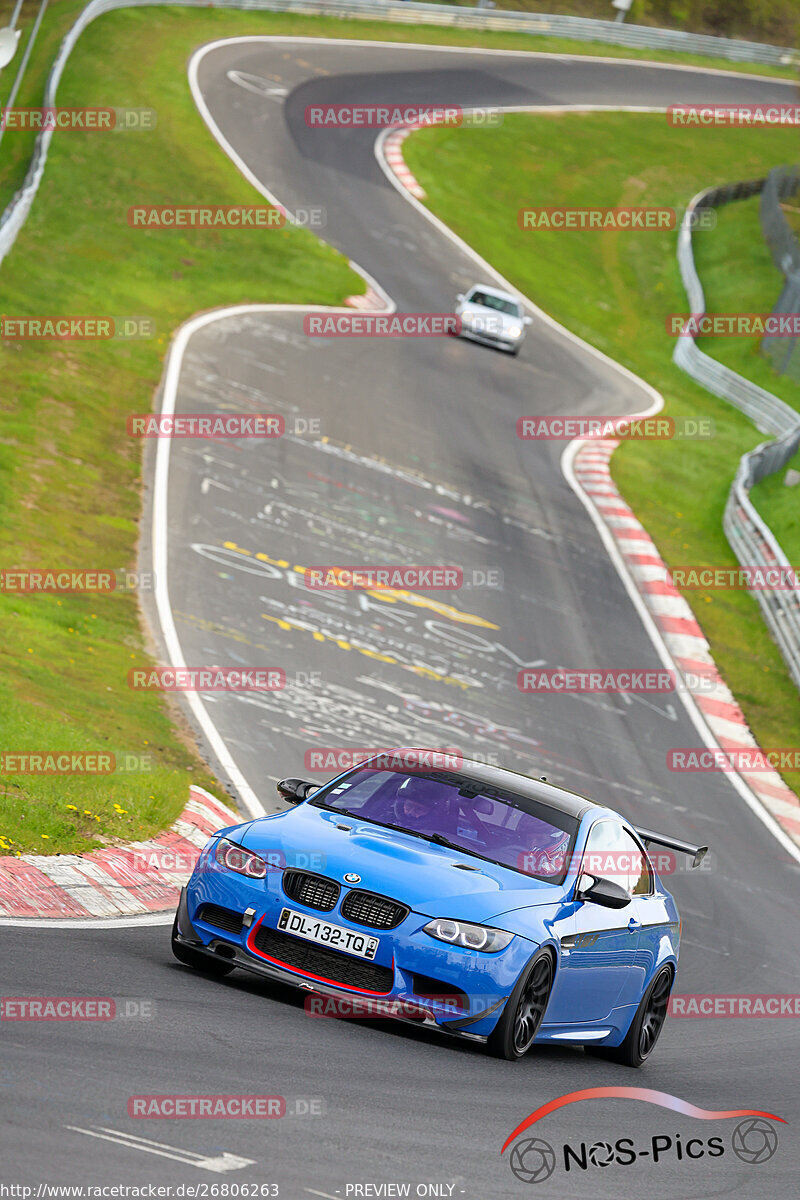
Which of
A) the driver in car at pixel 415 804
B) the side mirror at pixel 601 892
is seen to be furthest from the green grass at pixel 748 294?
the side mirror at pixel 601 892

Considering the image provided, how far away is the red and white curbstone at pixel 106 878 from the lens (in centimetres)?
926

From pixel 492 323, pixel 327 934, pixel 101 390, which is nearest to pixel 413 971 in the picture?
pixel 327 934

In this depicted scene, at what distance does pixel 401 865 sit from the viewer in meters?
8.27

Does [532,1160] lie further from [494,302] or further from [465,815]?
[494,302]

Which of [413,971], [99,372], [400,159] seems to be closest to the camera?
[413,971]

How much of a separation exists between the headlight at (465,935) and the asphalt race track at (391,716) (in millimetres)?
569

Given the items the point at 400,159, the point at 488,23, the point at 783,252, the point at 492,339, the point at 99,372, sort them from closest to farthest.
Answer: the point at 99,372 → the point at 492,339 → the point at 783,252 → the point at 400,159 → the point at 488,23

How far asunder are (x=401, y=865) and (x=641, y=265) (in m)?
42.5

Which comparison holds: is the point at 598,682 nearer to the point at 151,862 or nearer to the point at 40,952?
the point at 151,862

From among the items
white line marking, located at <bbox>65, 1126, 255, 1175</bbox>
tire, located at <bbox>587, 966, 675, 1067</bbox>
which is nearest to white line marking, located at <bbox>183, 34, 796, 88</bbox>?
tire, located at <bbox>587, 966, 675, 1067</bbox>

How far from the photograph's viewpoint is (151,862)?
1083 cm

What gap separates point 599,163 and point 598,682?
39007 millimetres

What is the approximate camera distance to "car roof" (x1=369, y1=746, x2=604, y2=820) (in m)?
9.38

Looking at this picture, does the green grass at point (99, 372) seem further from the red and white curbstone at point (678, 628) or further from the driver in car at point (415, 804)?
the red and white curbstone at point (678, 628)
